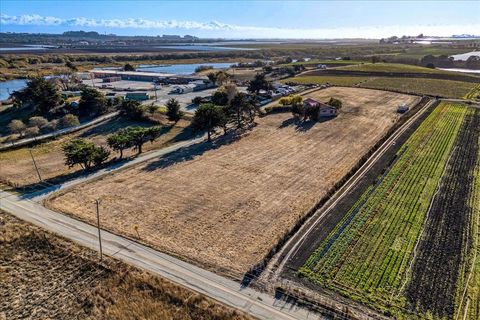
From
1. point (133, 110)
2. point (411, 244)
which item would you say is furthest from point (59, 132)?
point (411, 244)

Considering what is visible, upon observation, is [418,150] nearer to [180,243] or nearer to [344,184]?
[344,184]

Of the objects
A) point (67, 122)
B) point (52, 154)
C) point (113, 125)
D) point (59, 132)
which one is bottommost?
point (52, 154)

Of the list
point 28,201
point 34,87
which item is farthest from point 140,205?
point 34,87

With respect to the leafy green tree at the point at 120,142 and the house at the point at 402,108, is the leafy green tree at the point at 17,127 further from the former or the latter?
the house at the point at 402,108

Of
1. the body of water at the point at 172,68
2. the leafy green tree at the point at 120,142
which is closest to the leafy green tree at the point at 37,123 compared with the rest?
the leafy green tree at the point at 120,142

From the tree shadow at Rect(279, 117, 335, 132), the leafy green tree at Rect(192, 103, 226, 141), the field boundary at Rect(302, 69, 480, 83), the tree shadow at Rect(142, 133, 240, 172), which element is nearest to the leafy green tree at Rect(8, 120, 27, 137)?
the tree shadow at Rect(142, 133, 240, 172)

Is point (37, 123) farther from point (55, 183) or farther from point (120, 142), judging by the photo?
point (55, 183)

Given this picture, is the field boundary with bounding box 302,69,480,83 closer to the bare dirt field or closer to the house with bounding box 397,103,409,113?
the house with bounding box 397,103,409,113
